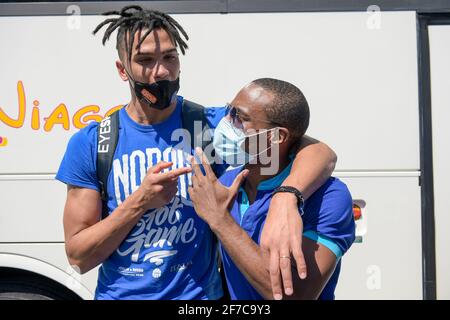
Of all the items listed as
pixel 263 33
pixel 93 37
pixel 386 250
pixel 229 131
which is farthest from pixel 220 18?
pixel 386 250

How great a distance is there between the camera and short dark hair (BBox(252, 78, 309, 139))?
1970 millimetres

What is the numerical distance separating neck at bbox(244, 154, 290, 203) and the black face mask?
0.39 metres

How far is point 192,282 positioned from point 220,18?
1.75 meters

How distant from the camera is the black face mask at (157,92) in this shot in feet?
6.88

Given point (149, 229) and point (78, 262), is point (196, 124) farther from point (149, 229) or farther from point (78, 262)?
point (78, 262)

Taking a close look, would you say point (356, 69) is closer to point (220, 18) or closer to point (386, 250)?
point (220, 18)

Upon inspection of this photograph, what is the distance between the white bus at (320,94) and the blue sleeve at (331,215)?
1390mm

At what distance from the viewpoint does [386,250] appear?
3.28 meters

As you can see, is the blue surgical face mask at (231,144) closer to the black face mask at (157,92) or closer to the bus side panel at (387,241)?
the black face mask at (157,92)

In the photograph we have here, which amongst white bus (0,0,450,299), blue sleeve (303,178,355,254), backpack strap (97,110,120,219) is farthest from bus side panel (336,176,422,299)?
backpack strap (97,110,120,219)

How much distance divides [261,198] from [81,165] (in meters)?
0.67

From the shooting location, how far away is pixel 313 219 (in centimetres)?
190

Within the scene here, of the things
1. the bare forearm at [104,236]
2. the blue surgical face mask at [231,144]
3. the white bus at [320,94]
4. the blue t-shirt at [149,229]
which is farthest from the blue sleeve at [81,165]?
the white bus at [320,94]

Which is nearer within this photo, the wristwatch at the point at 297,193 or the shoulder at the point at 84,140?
the wristwatch at the point at 297,193
